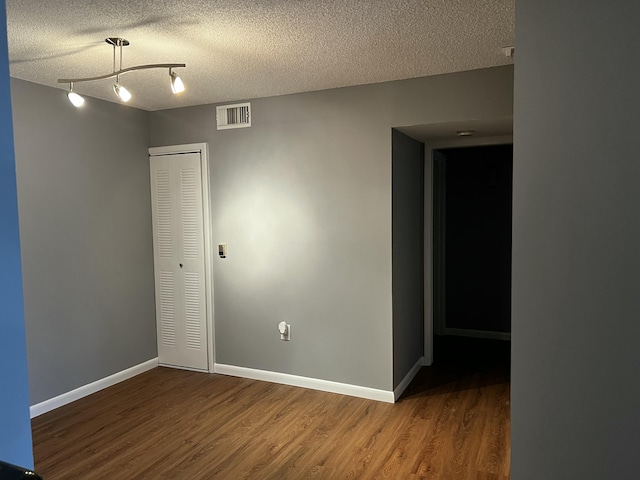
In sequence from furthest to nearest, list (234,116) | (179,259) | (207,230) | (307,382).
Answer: (179,259)
(207,230)
(234,116)
(307,382)

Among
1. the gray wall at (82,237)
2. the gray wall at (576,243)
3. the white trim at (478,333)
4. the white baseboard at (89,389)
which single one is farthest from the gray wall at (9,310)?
the white trim at (478,333)

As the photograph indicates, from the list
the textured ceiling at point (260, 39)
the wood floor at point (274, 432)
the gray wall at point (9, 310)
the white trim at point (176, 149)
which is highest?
the textured ceiling at point (260, 39)

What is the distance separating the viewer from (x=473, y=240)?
537 cm

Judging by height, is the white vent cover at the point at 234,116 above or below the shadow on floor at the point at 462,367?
above

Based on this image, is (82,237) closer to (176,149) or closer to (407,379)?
(176,149)

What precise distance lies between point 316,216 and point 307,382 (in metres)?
1.41

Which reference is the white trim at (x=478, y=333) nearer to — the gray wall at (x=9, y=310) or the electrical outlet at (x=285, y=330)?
the electrical outlet at (x=285, y=330)

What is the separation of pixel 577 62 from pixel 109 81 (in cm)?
313

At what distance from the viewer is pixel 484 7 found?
7.30ft

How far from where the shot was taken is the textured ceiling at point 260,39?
2.21 metres

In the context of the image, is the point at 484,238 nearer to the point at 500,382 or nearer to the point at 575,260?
the point at 500,382

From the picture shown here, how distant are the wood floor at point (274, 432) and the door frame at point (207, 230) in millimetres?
385

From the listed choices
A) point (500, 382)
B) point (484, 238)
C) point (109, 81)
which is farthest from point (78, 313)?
point (484, 238)

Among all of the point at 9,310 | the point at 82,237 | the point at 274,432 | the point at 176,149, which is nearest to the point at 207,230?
the point at 176,149
